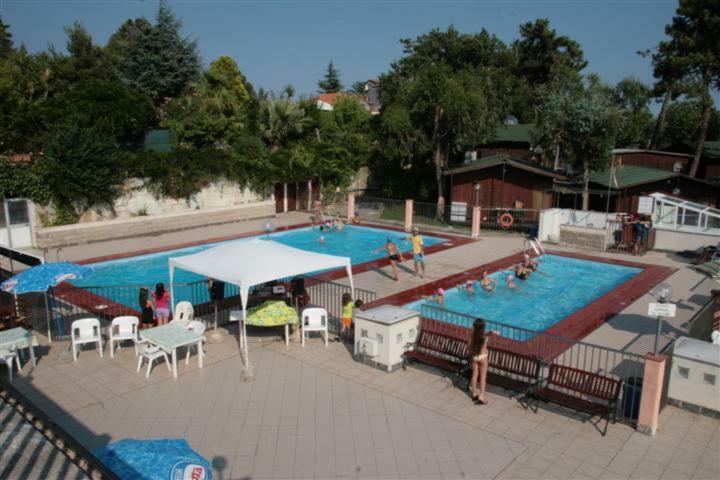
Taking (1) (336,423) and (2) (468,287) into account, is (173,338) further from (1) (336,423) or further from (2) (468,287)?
(2) (468,287)

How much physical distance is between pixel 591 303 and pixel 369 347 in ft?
28.6

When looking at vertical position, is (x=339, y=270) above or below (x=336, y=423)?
above

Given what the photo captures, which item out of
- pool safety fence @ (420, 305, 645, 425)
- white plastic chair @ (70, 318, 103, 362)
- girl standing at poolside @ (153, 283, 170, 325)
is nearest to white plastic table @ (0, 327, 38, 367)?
white plastic chair @ (70, 318, 103, 362)

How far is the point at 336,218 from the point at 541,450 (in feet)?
74.7

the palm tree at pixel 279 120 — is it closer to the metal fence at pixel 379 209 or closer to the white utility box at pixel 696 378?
the metal fence at pixel 379 209

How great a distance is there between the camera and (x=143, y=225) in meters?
26.5

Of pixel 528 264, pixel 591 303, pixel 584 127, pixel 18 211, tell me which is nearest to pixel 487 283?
pixel 528 264

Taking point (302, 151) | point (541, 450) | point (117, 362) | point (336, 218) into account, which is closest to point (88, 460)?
point (541, 450)

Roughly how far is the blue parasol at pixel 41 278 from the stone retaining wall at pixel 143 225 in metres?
13.1

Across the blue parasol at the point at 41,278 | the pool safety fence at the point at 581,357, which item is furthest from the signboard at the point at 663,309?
the blue parasol at the point at 41,278

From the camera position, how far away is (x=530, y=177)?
2750 centimetres

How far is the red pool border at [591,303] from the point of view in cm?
1398

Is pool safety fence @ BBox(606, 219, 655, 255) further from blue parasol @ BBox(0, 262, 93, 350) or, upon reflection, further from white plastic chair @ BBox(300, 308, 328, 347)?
blue parasol @ BBox(0, 262, 93, 350)

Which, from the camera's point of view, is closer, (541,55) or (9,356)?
(9,356)
